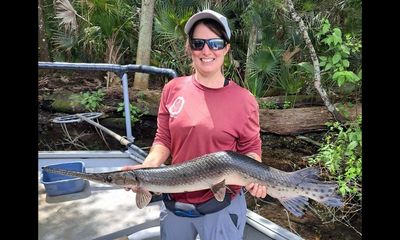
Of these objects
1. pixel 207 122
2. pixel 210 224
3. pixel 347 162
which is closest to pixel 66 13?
pixel 347 162

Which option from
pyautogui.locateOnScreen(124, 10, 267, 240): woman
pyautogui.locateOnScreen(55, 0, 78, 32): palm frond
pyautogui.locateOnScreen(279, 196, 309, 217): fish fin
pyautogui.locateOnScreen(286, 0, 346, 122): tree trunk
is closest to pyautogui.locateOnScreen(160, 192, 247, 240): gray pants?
pyautogui.locateOnScreen(124, 10, 267, 240): woman

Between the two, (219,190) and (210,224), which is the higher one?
(219,190)

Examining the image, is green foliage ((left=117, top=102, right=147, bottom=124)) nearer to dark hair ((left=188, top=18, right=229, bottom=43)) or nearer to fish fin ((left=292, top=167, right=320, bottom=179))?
dark hair ((left=188, top=18, right=229, bottom=43))

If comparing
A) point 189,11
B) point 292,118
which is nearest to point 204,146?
point 292,118

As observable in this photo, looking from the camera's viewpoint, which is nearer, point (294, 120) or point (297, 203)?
point (297, 203)

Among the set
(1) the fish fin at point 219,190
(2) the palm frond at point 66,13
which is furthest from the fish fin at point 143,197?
(2) the palm frond at point 66,13

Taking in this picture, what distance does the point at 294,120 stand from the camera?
8.51 m

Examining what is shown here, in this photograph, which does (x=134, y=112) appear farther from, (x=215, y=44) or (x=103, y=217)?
(x=215, y=44)

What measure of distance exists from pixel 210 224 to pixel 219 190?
20cm

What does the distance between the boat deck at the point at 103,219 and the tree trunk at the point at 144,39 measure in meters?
7.63

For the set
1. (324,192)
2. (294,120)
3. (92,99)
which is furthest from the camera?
(92,99)

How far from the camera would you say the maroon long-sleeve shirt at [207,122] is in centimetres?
183

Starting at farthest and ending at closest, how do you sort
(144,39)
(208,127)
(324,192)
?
(144,39) < (208,127) < (324,192)

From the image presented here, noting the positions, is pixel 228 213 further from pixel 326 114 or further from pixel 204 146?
pixel 326 114
